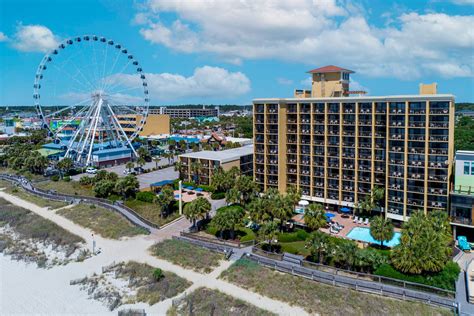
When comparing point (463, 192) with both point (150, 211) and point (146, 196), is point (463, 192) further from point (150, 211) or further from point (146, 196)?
point (146, 196)

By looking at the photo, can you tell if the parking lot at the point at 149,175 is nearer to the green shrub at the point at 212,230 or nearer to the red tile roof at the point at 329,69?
the green shrub at the point at 212,230

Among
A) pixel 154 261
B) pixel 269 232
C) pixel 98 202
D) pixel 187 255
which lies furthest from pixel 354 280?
pixel 98 202

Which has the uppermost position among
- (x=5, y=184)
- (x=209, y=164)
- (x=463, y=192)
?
(x=209, y=164)

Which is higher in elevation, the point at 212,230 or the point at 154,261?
the point at 212,230

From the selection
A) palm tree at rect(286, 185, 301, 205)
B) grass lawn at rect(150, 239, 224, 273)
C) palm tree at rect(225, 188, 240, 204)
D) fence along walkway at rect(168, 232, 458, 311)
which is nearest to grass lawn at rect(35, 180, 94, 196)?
palm tree at rect(225, 188, 240, 204)

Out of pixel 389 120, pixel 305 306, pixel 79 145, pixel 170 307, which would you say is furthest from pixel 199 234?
pixel 79 145

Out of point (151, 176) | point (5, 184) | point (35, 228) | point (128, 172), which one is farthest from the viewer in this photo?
point (128, 172)

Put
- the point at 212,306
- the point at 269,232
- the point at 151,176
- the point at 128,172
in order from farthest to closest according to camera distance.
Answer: the point at 128,172
the point at 151,176
the point at 269,232
the point at 212,306
